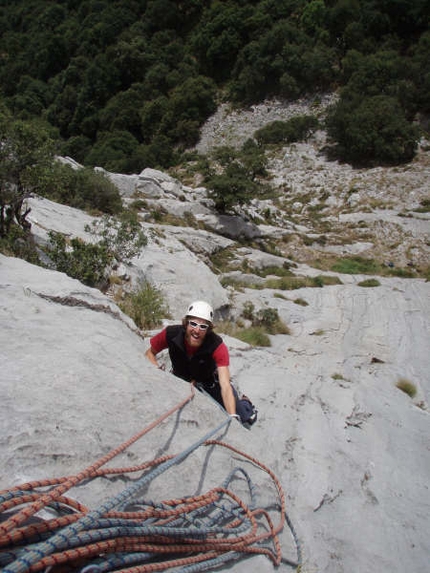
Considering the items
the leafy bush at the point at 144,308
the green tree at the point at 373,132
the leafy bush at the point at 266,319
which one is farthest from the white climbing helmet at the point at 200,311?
the green tree at the point at 373,132

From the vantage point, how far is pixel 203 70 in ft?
208

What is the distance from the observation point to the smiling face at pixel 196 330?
3.74m

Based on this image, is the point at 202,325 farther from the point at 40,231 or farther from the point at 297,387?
the point at 40,231

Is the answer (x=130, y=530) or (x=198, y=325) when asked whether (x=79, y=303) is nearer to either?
(x=198, y=325)

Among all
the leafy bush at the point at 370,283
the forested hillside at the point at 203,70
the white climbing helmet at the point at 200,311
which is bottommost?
the leafy bush at the point at 370,283

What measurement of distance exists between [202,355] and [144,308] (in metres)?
3.70

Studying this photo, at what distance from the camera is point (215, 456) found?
2824 mm

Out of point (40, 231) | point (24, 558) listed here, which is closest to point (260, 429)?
point (24, 558)

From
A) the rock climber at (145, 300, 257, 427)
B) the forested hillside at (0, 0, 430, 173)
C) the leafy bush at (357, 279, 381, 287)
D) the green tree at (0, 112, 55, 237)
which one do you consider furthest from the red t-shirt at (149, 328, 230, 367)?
the forested hillside at (0, 0, 430, 173)

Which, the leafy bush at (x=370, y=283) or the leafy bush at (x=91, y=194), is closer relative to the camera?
the leafy bush at (x=370, y=283)

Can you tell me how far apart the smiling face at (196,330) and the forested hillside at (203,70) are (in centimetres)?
3686

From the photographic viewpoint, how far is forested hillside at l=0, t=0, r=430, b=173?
39.6 metres

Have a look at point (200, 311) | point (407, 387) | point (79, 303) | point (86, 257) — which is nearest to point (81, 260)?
point (86, 257)

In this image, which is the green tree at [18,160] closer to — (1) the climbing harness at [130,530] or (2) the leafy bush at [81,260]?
(2) the leafy bush at [81,260]
